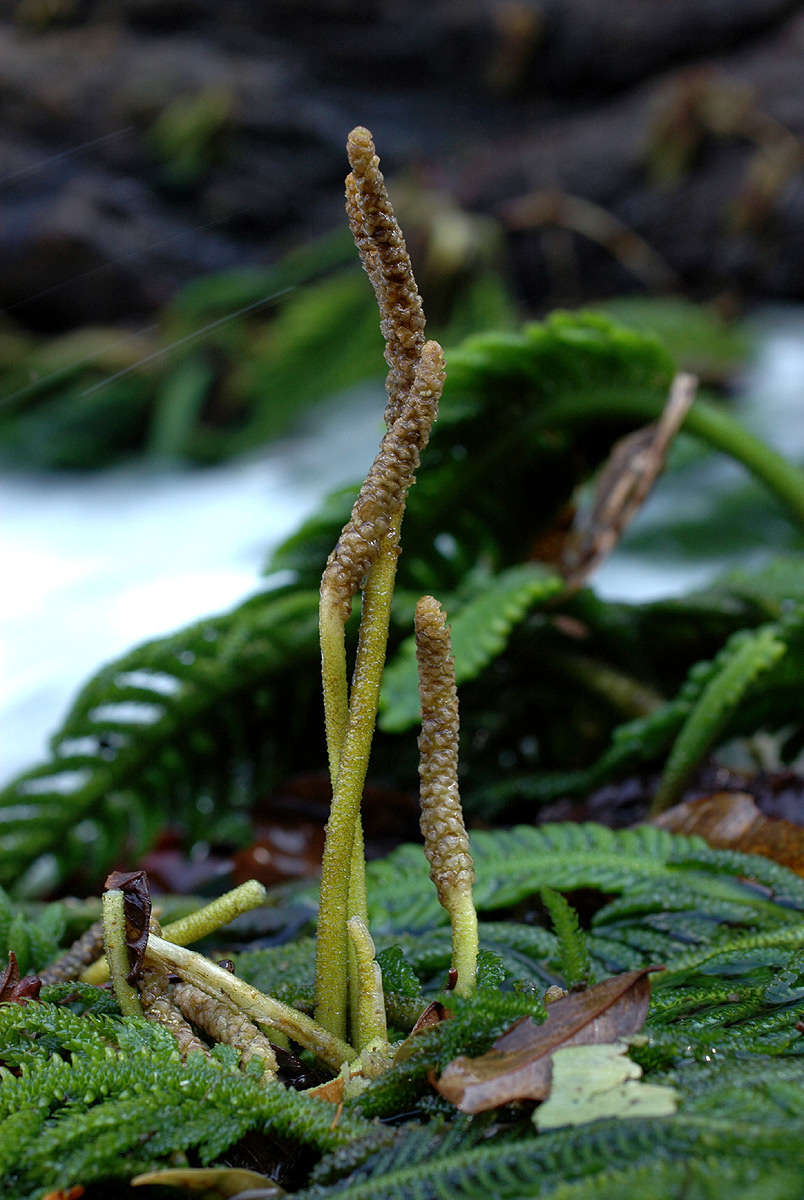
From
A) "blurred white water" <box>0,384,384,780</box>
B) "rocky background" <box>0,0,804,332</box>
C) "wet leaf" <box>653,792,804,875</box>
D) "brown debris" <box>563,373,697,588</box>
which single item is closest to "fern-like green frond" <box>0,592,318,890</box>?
"brown debris" <box>563,373,697,588</box>

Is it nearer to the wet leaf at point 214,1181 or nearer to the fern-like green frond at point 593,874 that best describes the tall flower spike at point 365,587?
the wet leaf at point 214,1181

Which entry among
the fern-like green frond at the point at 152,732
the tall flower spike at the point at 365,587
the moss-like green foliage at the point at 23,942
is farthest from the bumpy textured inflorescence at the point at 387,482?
the fern-like green frond at the point at 152,732

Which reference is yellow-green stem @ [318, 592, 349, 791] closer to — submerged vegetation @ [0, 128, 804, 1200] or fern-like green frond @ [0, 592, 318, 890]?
submerged vegetation @ [0, 128, 804, 1200]

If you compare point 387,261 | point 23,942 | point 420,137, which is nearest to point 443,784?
point 387,261

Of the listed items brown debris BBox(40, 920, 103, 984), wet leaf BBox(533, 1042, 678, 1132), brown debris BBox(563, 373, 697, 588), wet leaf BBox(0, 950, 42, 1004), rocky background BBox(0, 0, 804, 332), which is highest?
rocky background BBox(0, 0, 804, 332)

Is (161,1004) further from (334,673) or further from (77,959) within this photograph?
(334,673)
